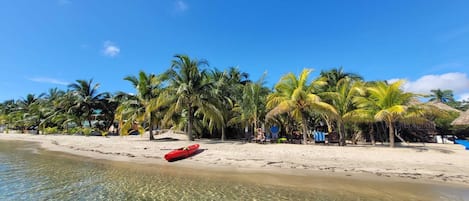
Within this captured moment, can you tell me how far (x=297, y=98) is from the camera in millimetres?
13805

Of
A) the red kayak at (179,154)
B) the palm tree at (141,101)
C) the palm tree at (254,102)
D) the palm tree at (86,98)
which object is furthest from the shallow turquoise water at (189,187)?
the palm tree at (86,98)

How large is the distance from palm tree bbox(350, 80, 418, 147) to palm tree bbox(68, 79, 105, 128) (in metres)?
30.1

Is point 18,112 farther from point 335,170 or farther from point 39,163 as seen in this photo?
point 335,170

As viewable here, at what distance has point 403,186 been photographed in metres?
7.27

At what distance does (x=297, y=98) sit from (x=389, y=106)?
15.2ft

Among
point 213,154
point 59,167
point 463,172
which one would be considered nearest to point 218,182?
point 213,154

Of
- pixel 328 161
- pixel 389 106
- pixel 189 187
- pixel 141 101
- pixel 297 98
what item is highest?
pixel 141 101

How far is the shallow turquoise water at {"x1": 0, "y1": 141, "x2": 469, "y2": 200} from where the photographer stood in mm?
6430

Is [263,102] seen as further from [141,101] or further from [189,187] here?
[189,187]

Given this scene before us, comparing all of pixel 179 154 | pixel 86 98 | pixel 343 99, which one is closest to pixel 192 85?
pixel 179 154

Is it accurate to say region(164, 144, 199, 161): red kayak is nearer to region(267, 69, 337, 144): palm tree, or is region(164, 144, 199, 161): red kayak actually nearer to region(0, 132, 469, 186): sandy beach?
region(0, 132, 469, 186): sandy beach

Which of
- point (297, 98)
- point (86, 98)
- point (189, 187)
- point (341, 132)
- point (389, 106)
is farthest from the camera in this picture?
point (86, 98)

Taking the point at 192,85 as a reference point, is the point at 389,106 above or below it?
below

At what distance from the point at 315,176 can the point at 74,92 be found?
32.7 metres
